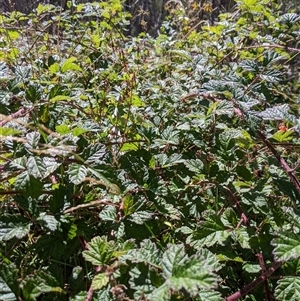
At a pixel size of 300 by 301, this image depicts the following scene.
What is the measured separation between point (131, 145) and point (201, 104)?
28 centimetres

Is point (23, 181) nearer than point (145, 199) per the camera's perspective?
Yes

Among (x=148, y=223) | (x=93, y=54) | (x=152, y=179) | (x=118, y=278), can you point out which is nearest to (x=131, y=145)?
(x=152, y=179)

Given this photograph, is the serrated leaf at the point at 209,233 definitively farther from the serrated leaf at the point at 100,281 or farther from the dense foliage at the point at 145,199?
the serrated leaf at the point at 100,281

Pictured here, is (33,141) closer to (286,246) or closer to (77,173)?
(77,173)

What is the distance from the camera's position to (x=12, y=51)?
6.40 ft

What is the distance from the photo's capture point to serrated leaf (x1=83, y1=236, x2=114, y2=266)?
2.91 feet

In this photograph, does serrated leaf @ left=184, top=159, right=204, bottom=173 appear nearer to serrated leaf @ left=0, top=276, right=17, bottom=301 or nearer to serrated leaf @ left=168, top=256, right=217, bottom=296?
serrated leaf @ left=168, top=256, right=217, bottom=296

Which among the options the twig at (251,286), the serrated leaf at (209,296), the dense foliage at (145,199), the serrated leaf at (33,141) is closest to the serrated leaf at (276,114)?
the dense foliage at (145,199)

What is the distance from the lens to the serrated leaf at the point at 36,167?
0.90 m

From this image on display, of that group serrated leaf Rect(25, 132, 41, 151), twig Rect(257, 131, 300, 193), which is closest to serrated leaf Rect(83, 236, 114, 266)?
serrated leaf Rect(25, 132, 41, 151)

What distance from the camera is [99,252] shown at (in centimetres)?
90

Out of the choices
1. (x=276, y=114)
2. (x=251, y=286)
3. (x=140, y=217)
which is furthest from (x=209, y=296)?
(x=276, y=114)

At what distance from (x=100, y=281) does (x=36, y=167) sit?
0.89 feet

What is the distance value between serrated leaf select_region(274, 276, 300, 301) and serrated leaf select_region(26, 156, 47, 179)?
550 millimetres
